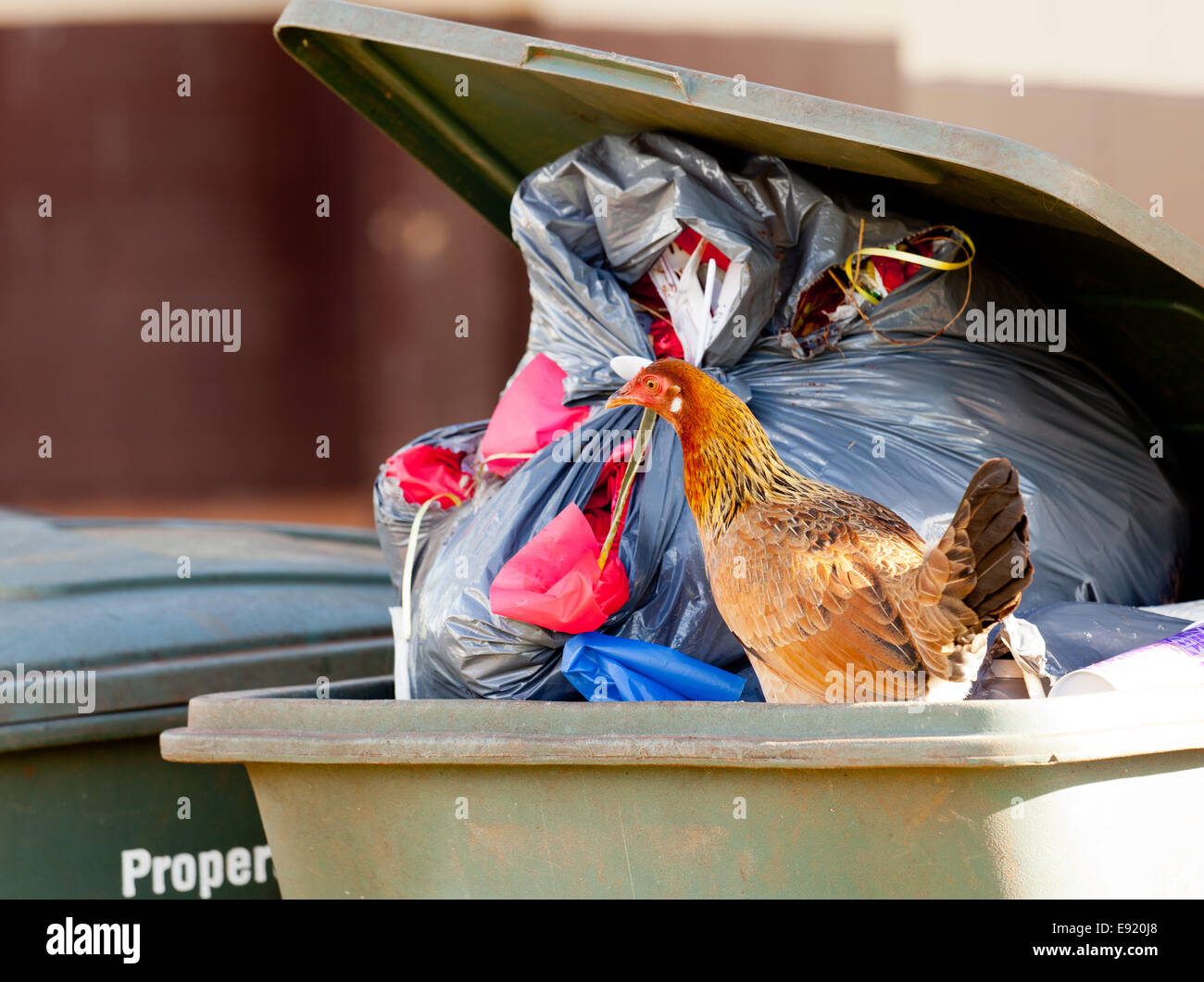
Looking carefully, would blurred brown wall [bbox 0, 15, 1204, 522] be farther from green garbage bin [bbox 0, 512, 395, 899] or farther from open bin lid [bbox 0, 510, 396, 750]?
green garbage bin [bbox 0, 512, 395, 899]

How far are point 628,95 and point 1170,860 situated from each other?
1.35 m

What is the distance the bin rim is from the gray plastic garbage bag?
295mm

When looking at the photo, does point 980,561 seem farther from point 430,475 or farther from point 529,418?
point 430,475

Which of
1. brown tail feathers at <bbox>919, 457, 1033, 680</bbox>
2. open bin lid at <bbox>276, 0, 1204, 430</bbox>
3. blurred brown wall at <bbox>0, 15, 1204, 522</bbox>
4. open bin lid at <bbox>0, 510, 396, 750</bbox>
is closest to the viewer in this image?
brown tail feathers at <bbox>919, 457, 1033, 680</bbox>

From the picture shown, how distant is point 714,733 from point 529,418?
0.87m

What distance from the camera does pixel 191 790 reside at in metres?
2.46

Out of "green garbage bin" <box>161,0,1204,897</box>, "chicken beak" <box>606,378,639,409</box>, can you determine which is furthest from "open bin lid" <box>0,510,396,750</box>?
"chicken beak" <box>606,378,639,409</box>

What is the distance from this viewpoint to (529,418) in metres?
2.27

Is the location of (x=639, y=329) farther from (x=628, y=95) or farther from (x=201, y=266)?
(x=201, y=266)

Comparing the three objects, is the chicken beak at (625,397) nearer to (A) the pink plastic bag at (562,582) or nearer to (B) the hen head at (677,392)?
(B) the hen head at (677,392)

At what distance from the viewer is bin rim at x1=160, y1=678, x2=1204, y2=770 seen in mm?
1464

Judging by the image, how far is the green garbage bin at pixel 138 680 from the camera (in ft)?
7.40
